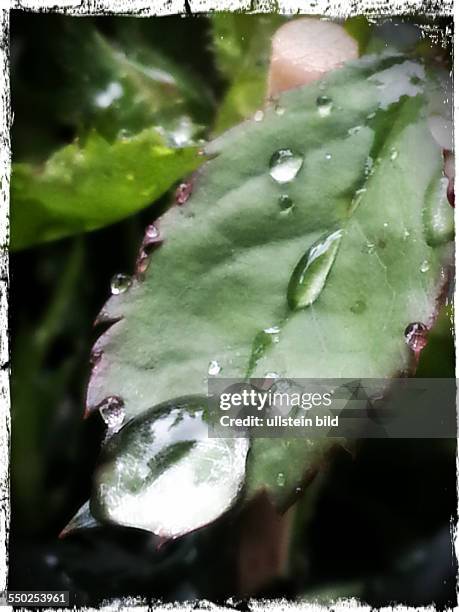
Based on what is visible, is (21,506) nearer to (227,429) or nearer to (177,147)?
(227,429)

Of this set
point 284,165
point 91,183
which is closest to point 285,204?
point 284,165

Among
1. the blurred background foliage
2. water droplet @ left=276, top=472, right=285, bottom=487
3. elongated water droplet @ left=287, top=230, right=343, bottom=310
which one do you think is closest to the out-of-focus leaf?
the blurred background foliage

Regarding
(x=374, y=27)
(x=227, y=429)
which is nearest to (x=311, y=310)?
(x=227, y=429)

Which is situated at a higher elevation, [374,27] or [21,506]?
[374,27]

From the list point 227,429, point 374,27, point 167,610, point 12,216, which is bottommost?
point 167,610

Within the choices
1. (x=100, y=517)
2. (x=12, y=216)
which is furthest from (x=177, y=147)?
(x=100, y=517)

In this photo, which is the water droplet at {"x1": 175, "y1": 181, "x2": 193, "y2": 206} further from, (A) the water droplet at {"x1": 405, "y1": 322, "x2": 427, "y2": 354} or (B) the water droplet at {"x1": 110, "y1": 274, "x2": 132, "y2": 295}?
(A) the water droplet at {"x1": 405, "y1": 322, "x2": 427, "y2": 354}

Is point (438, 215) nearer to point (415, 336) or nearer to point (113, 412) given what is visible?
point (415, 336)
